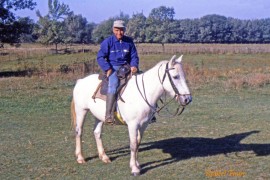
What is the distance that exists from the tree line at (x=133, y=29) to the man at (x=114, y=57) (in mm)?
25679

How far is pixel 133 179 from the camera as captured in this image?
6828 mm

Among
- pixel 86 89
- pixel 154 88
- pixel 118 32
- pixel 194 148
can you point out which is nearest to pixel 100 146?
pixel 86 89

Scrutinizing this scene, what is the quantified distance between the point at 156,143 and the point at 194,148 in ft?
3.09

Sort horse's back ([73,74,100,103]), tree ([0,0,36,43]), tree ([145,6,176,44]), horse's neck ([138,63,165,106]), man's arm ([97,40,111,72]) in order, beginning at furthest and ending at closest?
tree ([145,6,176,44]) < tree ([0,0,36,43]) < horse's back ([73,74,100,103]) < man's arm ([97,40,111,72]) < horse's neck ([138,63,165,106])

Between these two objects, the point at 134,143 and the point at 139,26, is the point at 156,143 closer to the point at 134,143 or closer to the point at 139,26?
the point at 134,143

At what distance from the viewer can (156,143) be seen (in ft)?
31.0

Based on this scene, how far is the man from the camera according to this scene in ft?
23.4

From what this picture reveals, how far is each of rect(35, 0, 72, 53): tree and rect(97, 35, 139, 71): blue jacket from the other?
64.2 meters

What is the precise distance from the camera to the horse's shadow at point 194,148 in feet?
26.9

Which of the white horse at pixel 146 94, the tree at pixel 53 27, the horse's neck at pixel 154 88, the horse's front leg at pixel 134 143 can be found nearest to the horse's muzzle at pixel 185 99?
the white horse at pixel 146 94

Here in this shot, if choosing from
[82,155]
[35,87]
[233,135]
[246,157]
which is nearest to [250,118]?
[233,135]

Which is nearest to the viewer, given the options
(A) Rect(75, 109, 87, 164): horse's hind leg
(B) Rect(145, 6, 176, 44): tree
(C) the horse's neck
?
(C) the horse's neck
